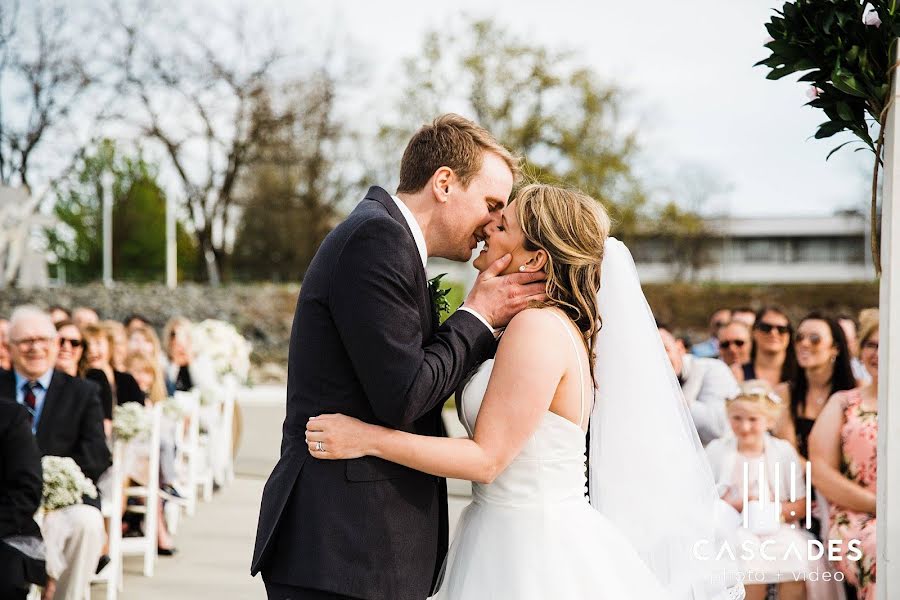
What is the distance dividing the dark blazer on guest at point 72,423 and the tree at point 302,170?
84.0 ft

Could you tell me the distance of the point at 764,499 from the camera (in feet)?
18.1

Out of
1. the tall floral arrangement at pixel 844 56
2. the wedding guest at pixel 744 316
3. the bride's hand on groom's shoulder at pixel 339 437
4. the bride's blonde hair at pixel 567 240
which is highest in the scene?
the tall floral arrangement at pixel 844 56

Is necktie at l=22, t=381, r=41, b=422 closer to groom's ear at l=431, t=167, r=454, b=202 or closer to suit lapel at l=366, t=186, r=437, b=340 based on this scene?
suit lapel at l=366, t=186, r=437, b=340

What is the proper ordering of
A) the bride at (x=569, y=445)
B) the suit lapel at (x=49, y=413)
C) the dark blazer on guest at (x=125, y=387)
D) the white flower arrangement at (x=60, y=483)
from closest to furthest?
the bride at (x=569, y=445), the white flower arrangement at (x=60, y=483), the suit lapel at (x=49, y=413), the dark blazer on guest at (x=125, y=387)

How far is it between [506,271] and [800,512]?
3.25 metres

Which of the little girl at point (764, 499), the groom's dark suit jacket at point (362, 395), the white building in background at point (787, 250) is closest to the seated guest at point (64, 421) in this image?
the groom's dark suit jacket at point (362, 395)

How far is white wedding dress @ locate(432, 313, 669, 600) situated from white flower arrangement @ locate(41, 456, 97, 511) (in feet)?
10.7

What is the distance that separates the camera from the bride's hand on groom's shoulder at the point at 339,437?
2.76m

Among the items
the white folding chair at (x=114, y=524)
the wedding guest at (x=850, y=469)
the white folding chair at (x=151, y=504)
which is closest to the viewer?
the wedding guest at (x=850, y=469)

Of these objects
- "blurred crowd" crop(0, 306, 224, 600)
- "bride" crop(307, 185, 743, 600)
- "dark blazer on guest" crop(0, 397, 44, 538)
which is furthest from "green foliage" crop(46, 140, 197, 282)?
"bride" crop(307, 185, 743, 600)

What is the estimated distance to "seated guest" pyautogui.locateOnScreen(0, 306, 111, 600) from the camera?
19.4 feet

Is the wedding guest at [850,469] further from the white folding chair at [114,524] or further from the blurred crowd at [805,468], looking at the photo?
the white folding chair at [114,524]

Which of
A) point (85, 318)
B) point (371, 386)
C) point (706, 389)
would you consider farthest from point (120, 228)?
point (371, 386)

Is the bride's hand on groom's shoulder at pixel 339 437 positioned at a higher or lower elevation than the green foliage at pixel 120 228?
lower
